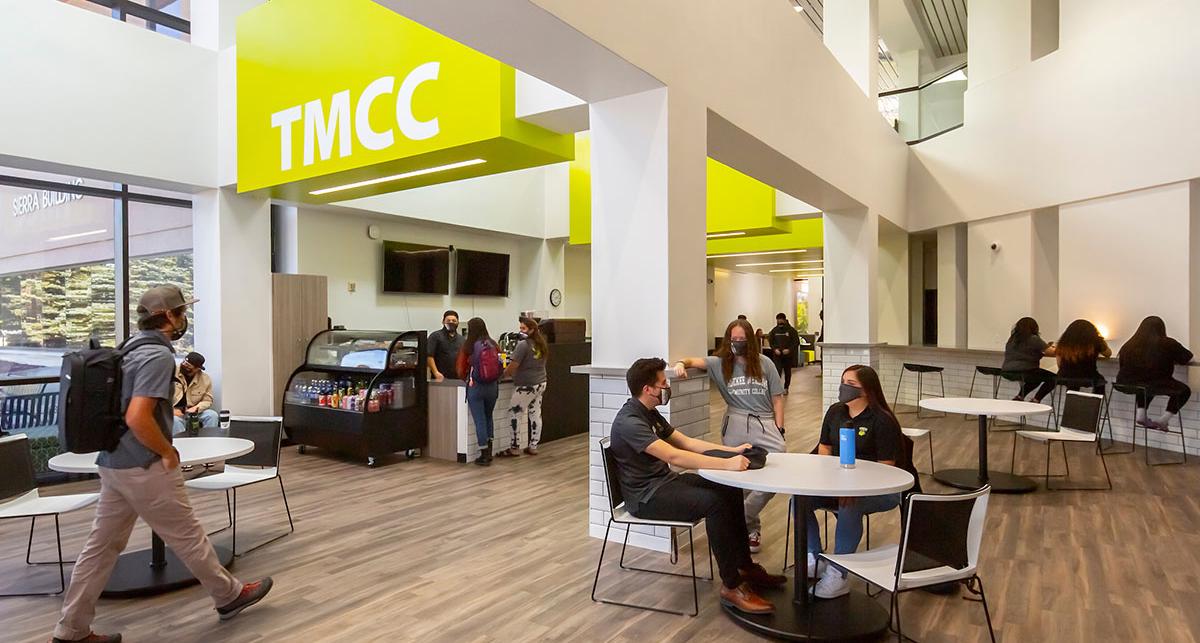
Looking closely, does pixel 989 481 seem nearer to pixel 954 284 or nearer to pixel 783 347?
pixel 954 284

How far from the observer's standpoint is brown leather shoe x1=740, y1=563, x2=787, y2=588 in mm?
3469

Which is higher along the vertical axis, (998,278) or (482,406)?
(998,278)

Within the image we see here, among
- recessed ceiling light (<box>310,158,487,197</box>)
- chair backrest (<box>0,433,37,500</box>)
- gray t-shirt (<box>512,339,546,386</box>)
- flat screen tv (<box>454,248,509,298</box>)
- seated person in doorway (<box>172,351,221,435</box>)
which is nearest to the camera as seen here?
chair backrest (<box>0,433,37,500</box>)

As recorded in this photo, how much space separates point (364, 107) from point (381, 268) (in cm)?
472

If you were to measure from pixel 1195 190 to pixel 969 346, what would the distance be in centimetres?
354

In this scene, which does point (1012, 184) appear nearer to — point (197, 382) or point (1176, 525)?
point (1176, 525)

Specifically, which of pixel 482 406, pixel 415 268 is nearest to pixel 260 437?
pixel 482 406

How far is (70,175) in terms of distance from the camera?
21.9ft

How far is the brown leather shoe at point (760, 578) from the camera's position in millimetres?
3469

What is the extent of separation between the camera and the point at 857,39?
9.20m

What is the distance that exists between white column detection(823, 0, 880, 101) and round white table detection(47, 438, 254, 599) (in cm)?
845

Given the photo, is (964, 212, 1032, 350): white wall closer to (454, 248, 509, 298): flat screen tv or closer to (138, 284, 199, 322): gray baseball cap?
(454, 248, 509, 298): flat screen tv

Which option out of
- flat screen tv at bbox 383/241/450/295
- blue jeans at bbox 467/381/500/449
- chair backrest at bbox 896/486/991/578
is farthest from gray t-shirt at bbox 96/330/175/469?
flat screen tv at bbox 383/241/450/295

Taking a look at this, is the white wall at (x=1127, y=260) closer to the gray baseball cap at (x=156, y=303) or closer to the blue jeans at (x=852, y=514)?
the blue jeans at (x=852, y=514)
